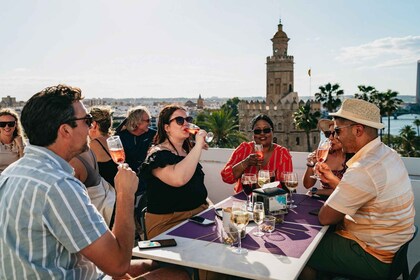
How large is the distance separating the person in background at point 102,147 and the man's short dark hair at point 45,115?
188cm

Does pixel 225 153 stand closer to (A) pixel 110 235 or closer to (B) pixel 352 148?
(B) pixel 352 148

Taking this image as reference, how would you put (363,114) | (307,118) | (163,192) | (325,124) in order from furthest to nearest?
(307,118) < (325,124) < (163,192) < (363,114)

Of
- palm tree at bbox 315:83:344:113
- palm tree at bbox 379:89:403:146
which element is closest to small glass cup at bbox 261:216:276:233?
palm tree at bbox 379:89:403:146

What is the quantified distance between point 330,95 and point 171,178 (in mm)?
38222

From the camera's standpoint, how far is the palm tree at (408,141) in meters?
36.8

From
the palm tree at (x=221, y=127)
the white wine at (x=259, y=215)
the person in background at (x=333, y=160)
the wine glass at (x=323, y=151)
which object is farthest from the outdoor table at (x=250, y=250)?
the palm tree at (x=221, y=127)

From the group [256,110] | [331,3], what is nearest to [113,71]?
[256,110]

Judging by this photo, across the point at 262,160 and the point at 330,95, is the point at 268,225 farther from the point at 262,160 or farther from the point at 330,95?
the point at 330,95

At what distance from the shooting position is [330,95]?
38125 mm

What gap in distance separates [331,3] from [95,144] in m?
22.7

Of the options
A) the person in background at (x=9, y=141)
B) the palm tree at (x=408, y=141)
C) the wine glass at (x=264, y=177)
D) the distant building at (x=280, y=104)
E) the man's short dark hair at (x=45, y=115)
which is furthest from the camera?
the distant building at (x=280, y=104)

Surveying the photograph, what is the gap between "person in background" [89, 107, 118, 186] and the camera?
3469 mm

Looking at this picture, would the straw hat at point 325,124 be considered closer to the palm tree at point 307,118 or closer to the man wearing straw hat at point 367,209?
the man wearing straw hat at point 367,209

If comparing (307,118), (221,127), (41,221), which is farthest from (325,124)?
(307,118)
